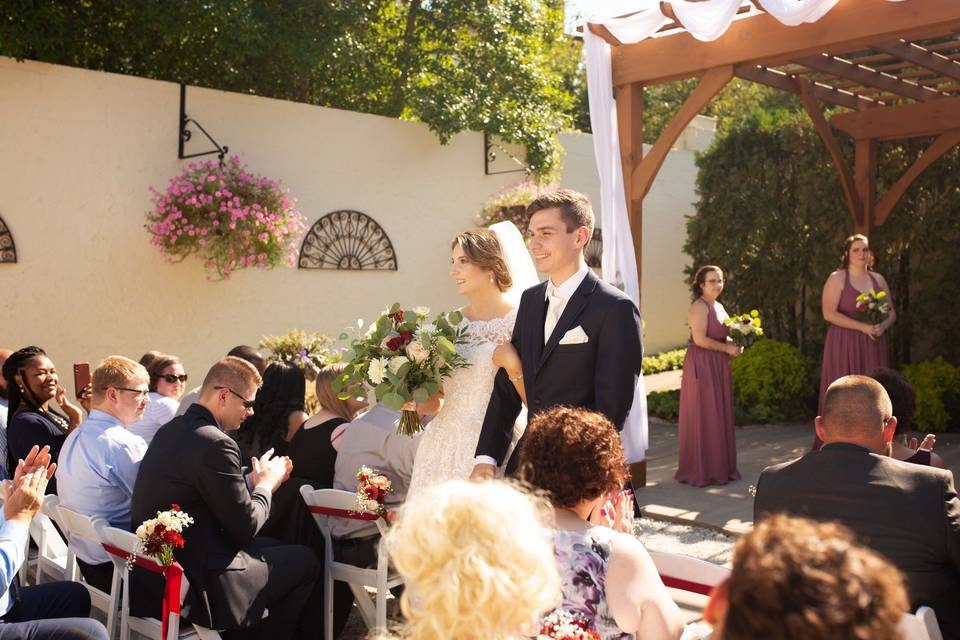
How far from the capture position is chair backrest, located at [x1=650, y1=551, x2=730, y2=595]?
8.54 feet

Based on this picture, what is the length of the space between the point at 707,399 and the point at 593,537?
5285 millimetres

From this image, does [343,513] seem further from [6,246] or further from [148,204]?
[148,204]

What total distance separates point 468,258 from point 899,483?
196 centimetres

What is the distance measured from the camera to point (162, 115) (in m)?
8.59

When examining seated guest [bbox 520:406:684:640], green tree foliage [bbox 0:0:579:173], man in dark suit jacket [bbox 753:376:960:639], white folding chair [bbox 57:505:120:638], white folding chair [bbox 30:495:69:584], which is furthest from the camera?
green tree foliage [bbox 0:0:579:173]

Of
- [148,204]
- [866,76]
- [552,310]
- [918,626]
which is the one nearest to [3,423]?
[552,310]

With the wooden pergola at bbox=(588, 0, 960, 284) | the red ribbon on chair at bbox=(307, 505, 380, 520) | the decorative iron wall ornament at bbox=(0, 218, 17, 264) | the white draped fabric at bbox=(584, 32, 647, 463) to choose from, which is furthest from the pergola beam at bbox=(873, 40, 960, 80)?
the decorative iron wall ornament at bbox=(0, 218, 17, 264)

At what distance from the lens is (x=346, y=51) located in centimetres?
1130

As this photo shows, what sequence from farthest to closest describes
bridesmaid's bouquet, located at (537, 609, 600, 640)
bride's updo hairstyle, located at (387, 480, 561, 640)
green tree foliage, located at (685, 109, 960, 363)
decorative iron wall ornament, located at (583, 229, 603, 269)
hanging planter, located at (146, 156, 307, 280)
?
decorative iron wall ornament, located at (583, 229, 603, 269) < green tree foliage, located at (685, 109, 960, 363) < hanging planter, located at (146, 156, 307, 280) < bridesmaid's bouquet, located at (537, 609, 600, 640) < bride's updo hairstyle, located at (387, 480, 561, 640)

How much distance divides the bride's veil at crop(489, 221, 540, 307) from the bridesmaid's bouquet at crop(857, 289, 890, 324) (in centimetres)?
449

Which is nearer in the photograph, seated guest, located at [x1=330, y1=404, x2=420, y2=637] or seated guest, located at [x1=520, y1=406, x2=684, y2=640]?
seated guest, located at [x1=520, y1=406, x2=684, y2=640]

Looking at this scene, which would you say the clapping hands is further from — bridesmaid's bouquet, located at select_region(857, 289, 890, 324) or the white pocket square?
bridesmaid's bouquet, located at select_region(857, 289, 890, 324)

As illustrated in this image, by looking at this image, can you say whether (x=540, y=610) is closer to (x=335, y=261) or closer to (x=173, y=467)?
(x=173, y=467)

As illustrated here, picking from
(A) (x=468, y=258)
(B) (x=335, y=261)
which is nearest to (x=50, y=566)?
(A) (x=468, y=258)
